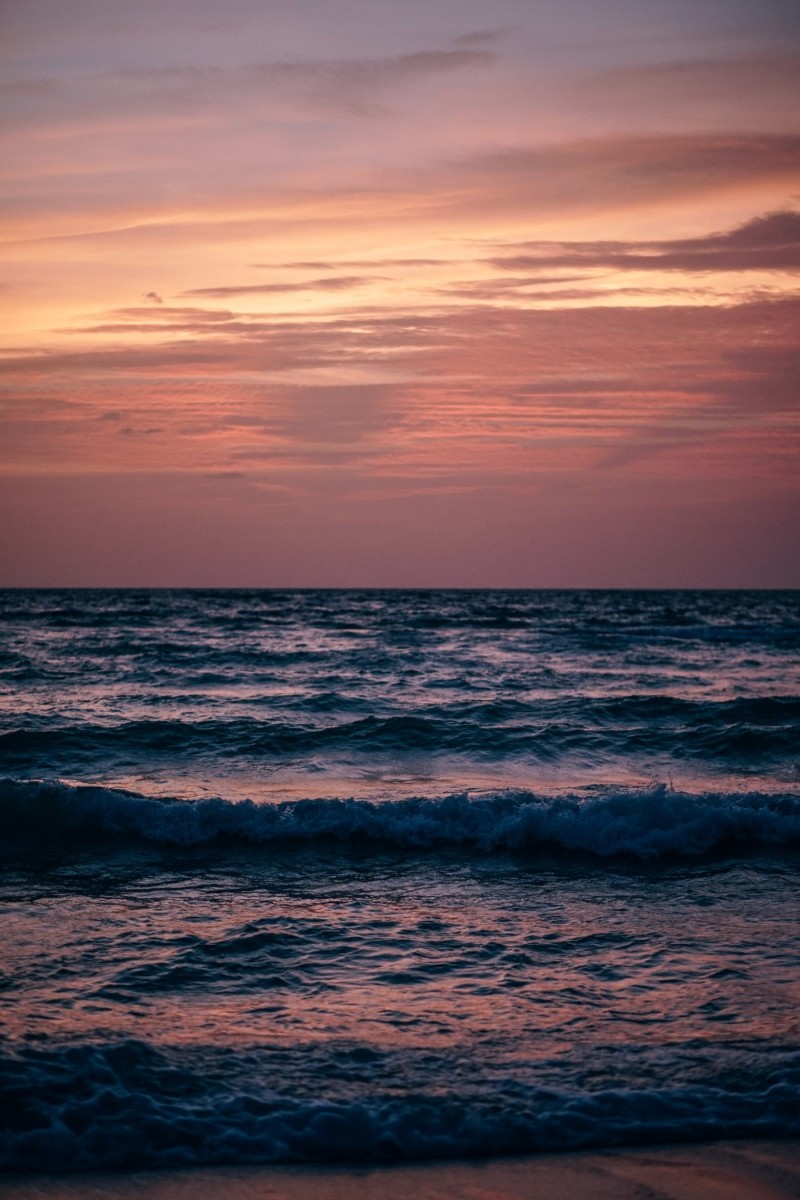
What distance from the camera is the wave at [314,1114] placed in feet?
13.2

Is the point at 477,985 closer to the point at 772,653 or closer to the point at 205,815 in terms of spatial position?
the point at 205,815

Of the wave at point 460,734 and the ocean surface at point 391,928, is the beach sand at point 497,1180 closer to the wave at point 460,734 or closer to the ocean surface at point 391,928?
the ocean surface at point 391,928

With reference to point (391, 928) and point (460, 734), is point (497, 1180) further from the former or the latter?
point (460, 734)

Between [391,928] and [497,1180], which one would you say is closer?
[497,1180]

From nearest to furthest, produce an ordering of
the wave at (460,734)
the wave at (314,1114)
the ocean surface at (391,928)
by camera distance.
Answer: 1. the wave at (314,1114)
2. the ocean surface at (391,928)
3. the wave at (460,734)

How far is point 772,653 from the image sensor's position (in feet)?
97.0

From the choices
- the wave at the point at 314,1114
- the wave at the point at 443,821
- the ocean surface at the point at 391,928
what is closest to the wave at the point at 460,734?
the ocean surface at the point at 391,928

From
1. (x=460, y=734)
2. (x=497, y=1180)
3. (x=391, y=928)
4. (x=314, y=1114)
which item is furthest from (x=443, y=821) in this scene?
(x=497, y=1180)

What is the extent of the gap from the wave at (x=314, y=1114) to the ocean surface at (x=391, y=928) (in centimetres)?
1

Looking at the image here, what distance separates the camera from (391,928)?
663cm

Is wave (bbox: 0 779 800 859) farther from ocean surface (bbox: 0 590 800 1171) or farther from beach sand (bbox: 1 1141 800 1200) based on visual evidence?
beach sand (bbox: 1 1141 800 1200)

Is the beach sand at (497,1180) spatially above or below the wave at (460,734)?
below

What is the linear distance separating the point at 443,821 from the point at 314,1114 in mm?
5536

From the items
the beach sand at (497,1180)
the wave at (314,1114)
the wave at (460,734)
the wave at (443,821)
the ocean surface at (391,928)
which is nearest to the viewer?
the beach sand at (497,1180)
